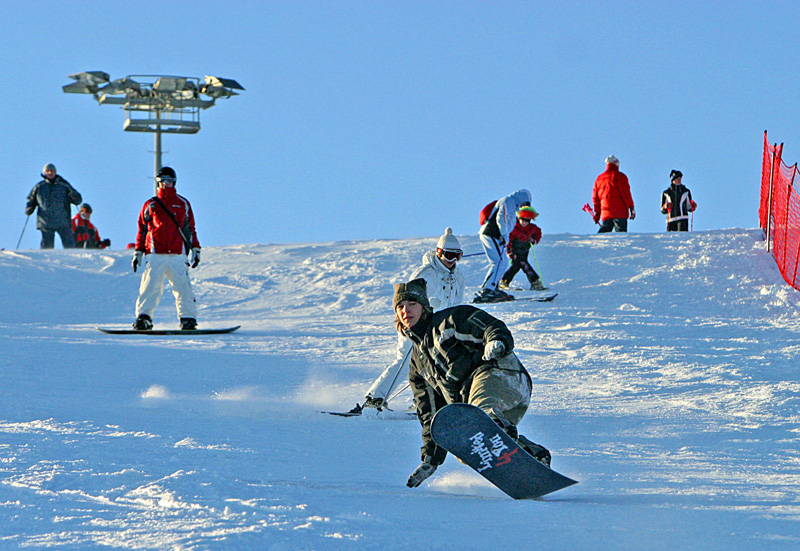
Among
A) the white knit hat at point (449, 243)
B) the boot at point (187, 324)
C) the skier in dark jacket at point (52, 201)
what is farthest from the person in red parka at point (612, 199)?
the white knit hat at point (449, 243)

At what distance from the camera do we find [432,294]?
259 inches

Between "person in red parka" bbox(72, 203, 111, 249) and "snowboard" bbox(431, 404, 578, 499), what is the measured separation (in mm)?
17398

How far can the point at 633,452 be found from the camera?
5426 millimetres

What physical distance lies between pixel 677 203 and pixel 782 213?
3752 millimetres

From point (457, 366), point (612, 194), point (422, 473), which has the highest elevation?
point (612, 194)

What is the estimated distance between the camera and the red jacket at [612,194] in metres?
16.7

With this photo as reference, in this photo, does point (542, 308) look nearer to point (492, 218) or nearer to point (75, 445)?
point (492, 218)

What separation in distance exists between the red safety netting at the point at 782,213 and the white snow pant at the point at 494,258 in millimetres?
3999

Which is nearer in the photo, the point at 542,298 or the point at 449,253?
the point at 449,253

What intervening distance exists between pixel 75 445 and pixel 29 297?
11214 millimetres

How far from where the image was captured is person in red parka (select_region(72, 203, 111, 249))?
20.0 metres

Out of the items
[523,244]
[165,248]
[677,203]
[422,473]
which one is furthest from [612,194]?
[422,473]

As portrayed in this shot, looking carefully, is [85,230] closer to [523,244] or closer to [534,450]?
[523,244]

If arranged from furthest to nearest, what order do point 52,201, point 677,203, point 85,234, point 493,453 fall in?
1. point 85,234
2. point 677,203
3. point 52,201
4. point 493,453
